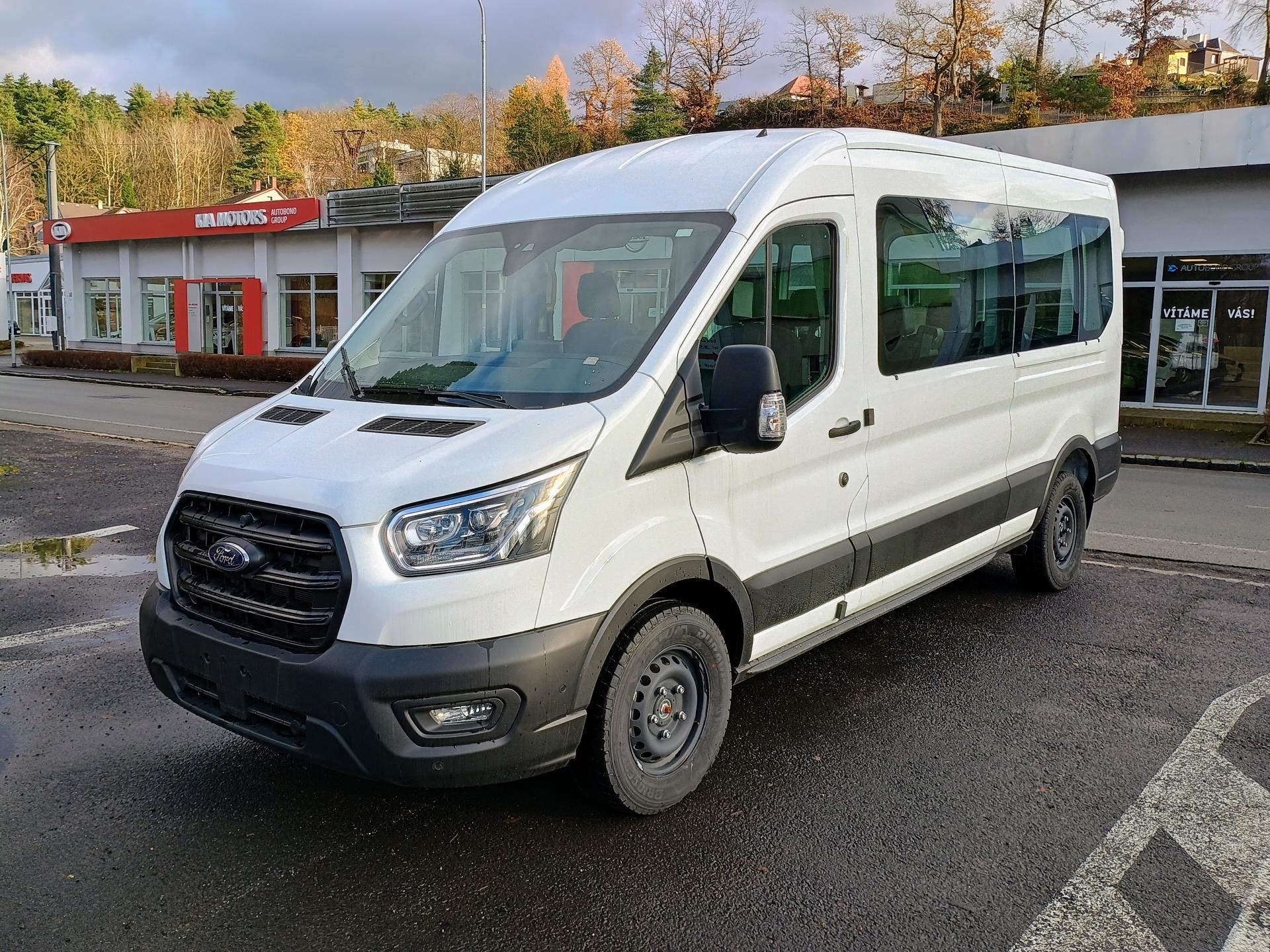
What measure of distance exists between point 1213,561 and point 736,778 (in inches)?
215

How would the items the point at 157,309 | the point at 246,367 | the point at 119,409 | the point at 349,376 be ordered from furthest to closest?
the point at 157,309 < the point at 246,367 < the point at 119,409 < the point at 349,376

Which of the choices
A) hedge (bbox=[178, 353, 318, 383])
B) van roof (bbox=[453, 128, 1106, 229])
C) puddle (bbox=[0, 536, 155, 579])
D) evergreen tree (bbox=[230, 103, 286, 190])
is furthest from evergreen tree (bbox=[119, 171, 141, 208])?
van roof (bbox=[453, 128, 1106, 229])

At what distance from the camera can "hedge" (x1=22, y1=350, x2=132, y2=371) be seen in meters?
35.6

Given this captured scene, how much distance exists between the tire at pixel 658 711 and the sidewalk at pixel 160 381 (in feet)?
76.3

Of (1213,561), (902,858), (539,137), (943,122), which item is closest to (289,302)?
(539,137)

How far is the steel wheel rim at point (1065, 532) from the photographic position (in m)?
6.72

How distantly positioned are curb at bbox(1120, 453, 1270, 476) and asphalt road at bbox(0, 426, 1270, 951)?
1004 centimetres

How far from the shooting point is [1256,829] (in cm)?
366

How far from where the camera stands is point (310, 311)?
36844mm

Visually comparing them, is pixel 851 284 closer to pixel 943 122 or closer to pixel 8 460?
pixel 8 460

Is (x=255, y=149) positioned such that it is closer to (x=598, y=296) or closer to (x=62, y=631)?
(x=62, y=631)

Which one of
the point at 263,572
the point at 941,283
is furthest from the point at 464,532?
the point at 941,283

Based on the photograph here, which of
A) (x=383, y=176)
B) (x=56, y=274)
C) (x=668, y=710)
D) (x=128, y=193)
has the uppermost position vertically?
(x=128, y=193)

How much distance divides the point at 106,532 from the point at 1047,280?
7.54 metres
